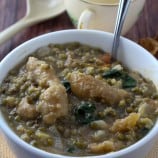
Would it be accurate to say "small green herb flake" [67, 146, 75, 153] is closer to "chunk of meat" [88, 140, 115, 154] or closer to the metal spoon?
"chunk of meat" [88, 140, 115, 154]

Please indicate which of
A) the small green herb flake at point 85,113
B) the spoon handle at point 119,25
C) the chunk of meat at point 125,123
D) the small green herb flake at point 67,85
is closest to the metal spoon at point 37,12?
the spoon handle at point 119,25

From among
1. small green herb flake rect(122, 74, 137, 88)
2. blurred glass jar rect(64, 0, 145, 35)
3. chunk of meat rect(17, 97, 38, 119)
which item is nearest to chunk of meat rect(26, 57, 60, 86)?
chunk of meat rect(17, 97, 38, 119)

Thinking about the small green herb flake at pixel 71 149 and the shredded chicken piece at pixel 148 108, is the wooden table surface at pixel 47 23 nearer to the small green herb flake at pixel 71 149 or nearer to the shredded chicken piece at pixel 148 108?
the shredded chicken piece at pixel 148 108

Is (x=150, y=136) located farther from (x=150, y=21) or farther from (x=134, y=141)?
(x=150, y=21)

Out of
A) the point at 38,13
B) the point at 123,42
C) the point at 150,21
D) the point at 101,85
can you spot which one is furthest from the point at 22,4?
the point at 101,85

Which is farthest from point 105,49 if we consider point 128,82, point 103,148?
point 103,148

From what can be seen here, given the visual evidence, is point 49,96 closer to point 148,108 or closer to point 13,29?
point 148,108
